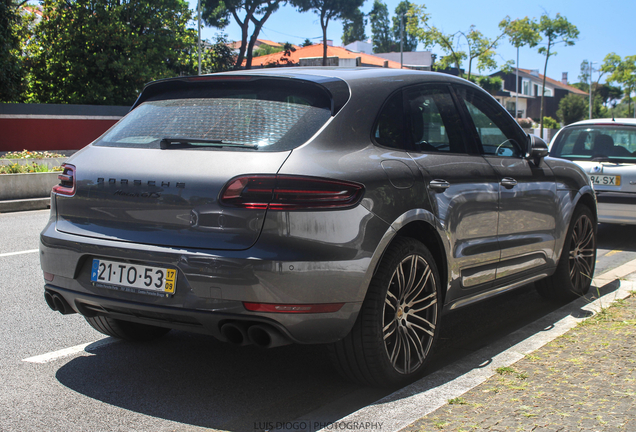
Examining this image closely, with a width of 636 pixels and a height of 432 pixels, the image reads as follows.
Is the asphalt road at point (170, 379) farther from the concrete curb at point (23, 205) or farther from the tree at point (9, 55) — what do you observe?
the tree at point (9, 55)

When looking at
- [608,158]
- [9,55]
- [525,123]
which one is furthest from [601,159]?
[9,55]

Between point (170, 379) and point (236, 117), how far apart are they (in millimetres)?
1512

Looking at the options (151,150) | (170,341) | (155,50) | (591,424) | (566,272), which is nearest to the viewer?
(591,424)

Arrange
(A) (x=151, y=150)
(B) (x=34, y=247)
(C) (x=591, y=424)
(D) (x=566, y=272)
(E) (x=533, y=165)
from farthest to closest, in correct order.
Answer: (B) (x=34, y=247)
(D) (x=566, y=272)
(E) (x=533, y=165)
(A) (x=151, y=150)
(C) (x=591, y=424)

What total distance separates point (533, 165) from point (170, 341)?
2.81 m

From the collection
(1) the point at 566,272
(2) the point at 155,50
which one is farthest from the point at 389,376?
(2) the point at 155,50

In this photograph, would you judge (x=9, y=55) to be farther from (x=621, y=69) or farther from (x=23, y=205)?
(x=621, y=69)

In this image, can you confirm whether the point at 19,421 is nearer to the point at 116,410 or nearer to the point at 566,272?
the point at 116,410

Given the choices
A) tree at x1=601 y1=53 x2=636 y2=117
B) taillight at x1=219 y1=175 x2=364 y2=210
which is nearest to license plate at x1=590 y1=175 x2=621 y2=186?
taillight at x1=219 y1=175 x2=364 y2=210

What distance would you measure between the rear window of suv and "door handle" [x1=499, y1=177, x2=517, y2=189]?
156 cm

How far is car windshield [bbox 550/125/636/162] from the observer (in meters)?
8.95

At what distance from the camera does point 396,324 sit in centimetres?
364

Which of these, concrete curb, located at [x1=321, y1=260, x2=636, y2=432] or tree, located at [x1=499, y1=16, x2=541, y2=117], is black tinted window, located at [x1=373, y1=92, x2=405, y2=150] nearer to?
concrete curb, located at [x1=321, y1=260, x2=636, y2=432]

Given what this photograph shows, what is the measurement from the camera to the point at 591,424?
9.93 feet
